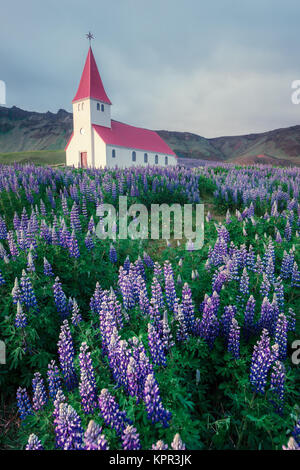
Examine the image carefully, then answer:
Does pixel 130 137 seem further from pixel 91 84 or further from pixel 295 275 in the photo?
pixel 295 275

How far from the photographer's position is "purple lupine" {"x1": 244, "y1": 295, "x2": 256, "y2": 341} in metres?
3.54

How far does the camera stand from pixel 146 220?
27.5 ft

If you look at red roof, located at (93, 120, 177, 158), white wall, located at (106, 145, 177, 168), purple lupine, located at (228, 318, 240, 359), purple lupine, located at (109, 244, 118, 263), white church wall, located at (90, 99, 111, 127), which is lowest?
purple lupine, located at (228, 318, 240, 359)

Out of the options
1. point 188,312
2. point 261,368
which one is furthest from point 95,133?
point 261,368

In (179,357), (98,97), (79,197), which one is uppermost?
(98,97)

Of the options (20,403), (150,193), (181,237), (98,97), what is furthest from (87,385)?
(98,97)

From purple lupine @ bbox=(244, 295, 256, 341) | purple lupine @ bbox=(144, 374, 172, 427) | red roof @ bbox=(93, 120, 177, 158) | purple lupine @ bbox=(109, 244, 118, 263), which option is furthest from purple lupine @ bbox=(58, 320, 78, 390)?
red roof @ bbox=(93, 120, 177, 158)

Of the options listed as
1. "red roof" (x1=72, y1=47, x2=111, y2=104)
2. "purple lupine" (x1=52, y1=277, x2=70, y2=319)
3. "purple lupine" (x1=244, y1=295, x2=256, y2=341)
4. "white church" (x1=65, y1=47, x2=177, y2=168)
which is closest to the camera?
"purple lupine" (x1=244, y1=295, x2=256, y2=341)

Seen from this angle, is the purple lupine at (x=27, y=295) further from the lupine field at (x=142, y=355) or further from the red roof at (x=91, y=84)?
the red roof at (x=91, y=84)

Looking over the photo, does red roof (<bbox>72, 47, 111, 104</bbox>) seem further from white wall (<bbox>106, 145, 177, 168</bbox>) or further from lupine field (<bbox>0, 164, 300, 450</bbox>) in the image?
lupine field (<bbox>0, 164, 300, 450</bbox>)

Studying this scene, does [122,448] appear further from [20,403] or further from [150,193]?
[150,193]

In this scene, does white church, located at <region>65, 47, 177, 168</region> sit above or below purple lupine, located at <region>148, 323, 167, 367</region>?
above

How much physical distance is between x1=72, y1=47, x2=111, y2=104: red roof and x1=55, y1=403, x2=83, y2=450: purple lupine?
41.0 meters

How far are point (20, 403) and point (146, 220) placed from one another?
6.15 metres
